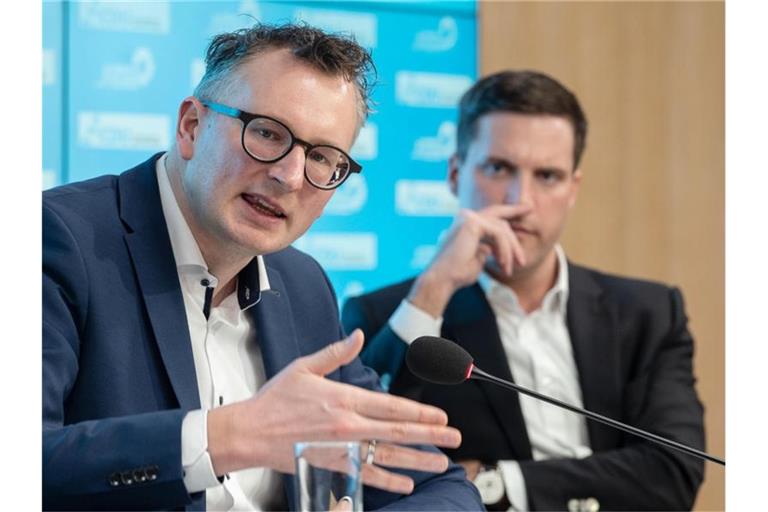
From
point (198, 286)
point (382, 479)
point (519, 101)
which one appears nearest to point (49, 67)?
point (519, 101)

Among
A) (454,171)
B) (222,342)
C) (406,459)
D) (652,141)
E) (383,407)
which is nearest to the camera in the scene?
(383,407)

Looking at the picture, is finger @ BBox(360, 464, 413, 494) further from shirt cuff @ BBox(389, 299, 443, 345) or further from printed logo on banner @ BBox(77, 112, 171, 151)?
printed logo on banner @ BBox(77, 112, 171, 151)

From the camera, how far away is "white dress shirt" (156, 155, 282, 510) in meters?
1.82

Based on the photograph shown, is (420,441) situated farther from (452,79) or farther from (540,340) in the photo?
(452,79)

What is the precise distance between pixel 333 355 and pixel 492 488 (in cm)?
135

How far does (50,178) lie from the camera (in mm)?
3309

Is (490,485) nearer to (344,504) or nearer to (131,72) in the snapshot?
(344,504)

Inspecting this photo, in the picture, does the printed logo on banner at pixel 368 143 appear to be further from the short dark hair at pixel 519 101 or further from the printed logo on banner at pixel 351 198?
the short dark hair at pixel 519 101

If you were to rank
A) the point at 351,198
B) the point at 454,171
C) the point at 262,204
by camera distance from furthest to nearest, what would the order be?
the point at 351,198 → the point at 454,171 → the point at 262,204

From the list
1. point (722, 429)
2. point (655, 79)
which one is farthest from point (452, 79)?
point (722, 429)

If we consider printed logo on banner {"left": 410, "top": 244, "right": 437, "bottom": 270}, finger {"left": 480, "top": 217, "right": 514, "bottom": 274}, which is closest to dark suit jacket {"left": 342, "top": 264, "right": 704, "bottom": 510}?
finger {"left": 480, "top": 217, "right": 514, "bottom": 274}

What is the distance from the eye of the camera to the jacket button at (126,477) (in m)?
1.43

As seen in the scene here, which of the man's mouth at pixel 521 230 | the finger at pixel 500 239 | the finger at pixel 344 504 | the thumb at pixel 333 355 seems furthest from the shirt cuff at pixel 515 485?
the finger at pixel 344 504

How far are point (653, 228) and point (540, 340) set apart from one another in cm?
170
